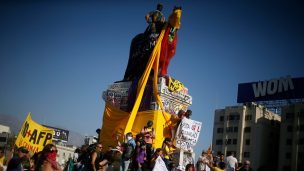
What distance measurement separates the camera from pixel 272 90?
70.1 m

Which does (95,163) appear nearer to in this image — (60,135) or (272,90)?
(272,90)

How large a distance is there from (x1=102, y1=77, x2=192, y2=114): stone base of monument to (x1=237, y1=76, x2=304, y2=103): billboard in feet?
147

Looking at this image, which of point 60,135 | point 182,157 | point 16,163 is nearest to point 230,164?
point 182,157

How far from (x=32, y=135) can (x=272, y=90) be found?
56010 mm

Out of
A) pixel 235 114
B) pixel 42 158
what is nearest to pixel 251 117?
pixel 235 114

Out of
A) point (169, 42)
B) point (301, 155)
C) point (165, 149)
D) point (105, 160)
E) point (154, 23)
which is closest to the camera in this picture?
point (105, 160)

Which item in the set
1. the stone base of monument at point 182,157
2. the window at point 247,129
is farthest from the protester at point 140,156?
the window at point 247,129

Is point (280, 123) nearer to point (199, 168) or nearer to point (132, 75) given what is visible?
point (132, 75)

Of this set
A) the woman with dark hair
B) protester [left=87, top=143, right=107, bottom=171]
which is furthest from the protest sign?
the woman with dark hair

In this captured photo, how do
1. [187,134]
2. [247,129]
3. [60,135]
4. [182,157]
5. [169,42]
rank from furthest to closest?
1. [60,135]
2. [247,129]
3. [169,42]
4. [187,134]
5. [182,157]

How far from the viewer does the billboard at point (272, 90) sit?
218 ft

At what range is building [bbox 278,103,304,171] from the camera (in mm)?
67312

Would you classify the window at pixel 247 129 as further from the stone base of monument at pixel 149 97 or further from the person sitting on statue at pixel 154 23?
the person sitting on statue at pixel 154 23

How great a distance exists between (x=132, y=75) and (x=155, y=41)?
250 centimetres
